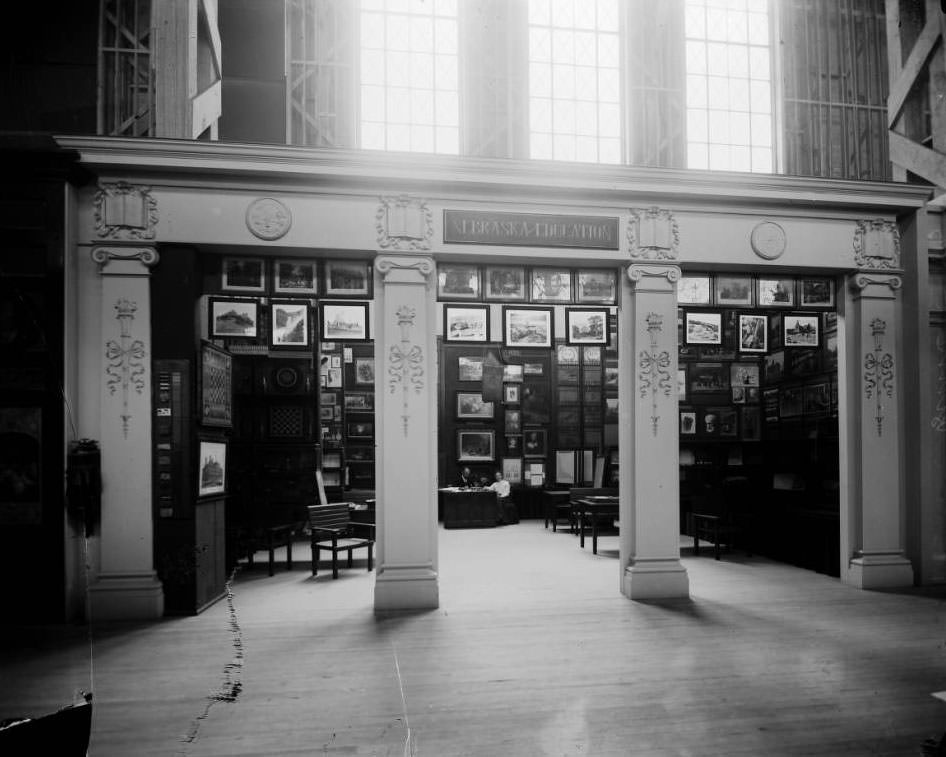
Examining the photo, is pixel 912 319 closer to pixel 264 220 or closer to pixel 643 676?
pixel 643 676

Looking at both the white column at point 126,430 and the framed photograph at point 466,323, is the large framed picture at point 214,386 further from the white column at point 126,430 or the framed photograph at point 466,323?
the framed photograph at point 466,323

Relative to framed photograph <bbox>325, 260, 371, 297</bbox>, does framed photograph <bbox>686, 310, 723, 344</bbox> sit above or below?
below

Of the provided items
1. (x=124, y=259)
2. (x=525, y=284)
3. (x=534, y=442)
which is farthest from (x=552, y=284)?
(x=534, y=442)

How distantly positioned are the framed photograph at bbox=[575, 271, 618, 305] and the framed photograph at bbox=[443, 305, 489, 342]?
1.05 m

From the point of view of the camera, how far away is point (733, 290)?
6.65m

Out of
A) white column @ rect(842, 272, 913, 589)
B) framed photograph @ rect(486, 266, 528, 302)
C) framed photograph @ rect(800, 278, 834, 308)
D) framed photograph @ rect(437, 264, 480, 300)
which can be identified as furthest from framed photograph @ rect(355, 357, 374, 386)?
white column @ rect(842, 272, 913, 589)

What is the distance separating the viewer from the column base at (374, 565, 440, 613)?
5750 mm

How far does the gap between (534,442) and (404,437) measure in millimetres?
7944

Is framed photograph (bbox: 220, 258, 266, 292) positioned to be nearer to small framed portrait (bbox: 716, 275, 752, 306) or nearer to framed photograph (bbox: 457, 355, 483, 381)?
small framed portrait (bbox: 716, 275, 752, 306)

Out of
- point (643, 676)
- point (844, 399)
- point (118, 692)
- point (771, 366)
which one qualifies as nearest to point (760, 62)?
point (771, 366)

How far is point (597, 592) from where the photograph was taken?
254 inches

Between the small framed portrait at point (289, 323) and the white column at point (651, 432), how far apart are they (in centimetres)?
330

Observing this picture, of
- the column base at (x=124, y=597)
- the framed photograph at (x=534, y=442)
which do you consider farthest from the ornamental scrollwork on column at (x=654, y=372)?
the framed photograph at (x=534, y=442)

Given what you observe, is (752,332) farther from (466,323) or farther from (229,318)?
(229,318)
